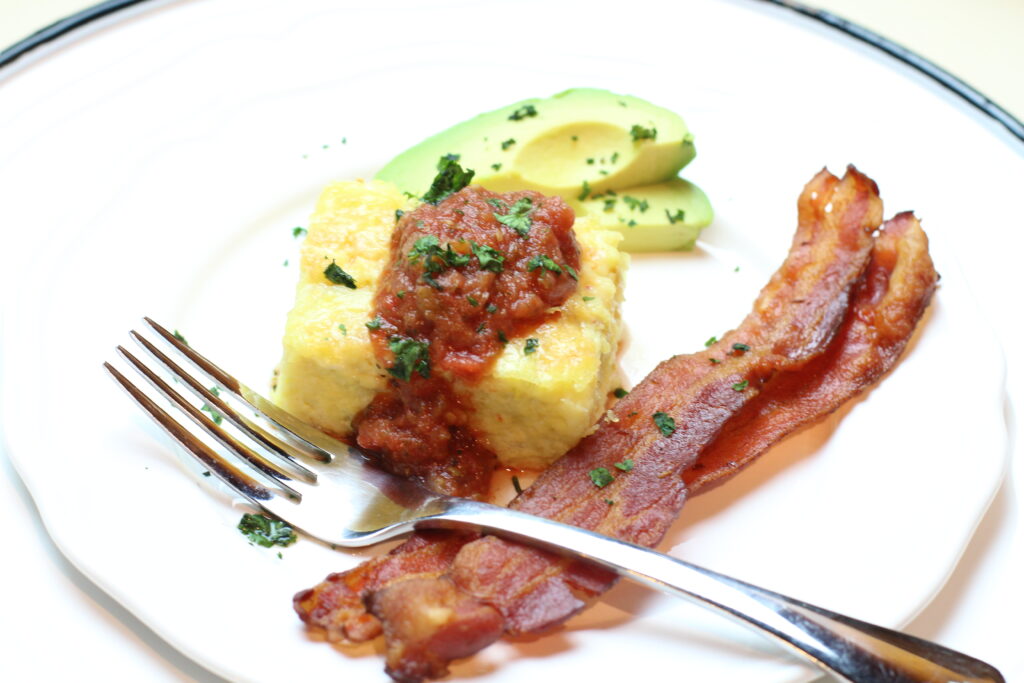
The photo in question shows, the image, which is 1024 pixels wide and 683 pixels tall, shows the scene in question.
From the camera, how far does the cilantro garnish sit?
299 centimetres

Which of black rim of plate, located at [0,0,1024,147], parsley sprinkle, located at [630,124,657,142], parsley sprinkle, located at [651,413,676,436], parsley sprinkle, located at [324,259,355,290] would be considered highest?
black rim of plate, located at [0,0,1024,147]

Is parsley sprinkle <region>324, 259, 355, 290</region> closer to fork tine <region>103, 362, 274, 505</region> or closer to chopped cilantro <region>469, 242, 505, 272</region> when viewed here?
chopped cilantro <region>469, 242, 505, 272</region>

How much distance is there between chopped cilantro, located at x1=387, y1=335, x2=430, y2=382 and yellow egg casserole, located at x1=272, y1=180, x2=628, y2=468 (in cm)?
8

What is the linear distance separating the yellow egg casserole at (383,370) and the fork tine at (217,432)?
29cm

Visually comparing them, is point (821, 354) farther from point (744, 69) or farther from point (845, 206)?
point (744, 69)

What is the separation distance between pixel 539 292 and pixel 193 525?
1.37m

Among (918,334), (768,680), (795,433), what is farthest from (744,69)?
(768,680)

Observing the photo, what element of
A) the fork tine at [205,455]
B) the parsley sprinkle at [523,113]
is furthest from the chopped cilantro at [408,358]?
the parsley sprinkle at [523,113]

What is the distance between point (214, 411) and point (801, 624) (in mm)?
2007

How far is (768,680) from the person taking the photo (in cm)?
232

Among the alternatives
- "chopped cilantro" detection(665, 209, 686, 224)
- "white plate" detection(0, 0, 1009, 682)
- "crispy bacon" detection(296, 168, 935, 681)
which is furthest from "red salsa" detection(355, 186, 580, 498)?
"chopped cilantro" detection(665, 209, 686, 224)

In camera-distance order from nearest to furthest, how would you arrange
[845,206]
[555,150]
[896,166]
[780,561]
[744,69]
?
[780,561] → [845,206] → [555,150] → [896,166] → [744,69]

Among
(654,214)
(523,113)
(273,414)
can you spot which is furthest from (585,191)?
(273,414)

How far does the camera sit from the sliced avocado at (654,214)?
388 centimetres
